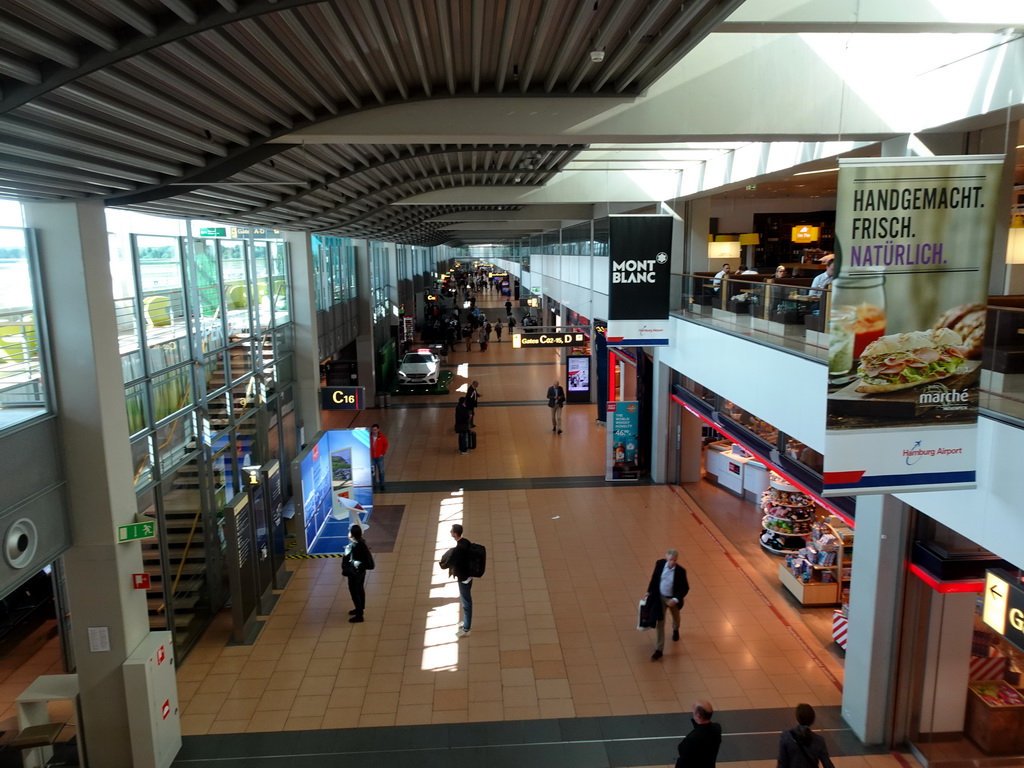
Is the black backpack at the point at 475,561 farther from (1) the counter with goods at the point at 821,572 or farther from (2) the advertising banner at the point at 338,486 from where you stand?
(1) the counter with goods at the point at 821,572

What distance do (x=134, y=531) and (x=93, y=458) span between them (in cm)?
76

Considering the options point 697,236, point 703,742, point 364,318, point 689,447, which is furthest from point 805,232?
point 703,742

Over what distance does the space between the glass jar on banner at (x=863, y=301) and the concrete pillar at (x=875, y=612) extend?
2435 millimetres

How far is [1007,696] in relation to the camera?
246 inches

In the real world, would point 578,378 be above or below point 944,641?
below

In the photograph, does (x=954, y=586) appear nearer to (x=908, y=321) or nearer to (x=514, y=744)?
(x=908, y=321)

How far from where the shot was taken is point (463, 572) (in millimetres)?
8383

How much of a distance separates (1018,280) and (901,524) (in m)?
3.62

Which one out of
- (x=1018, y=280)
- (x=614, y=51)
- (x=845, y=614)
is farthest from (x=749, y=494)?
(x=614, y=51)

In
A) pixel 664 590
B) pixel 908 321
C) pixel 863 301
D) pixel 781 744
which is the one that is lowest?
pixel 664 590

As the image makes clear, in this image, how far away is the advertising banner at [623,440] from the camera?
14.2 m

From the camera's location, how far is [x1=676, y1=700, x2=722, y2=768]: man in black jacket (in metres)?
5.22

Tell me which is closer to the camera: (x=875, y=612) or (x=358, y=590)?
(x=875, y=612)

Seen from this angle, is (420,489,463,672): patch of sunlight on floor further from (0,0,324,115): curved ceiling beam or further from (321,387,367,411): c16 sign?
(0,0,324,115): curved ceiling beam
